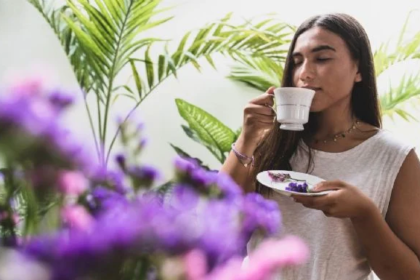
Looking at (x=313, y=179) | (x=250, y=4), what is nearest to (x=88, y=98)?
(x=250, y=4)

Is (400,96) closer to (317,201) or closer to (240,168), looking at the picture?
(240,168)

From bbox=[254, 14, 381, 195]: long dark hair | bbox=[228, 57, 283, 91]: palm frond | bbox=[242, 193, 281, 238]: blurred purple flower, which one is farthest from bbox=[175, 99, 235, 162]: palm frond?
bbox=[242, 193, 281, 238]: blurred purple flower

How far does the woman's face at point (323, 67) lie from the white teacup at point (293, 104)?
4cm

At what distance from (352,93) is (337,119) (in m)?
0.07

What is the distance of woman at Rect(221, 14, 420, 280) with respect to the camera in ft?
2.92

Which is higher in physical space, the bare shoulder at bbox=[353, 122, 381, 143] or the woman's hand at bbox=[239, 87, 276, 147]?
the woman's hand at bbox=[239, 87, 276, 147]

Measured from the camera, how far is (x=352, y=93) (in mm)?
1071

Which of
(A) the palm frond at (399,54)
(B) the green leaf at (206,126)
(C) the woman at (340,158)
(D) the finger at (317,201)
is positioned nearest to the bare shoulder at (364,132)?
(C) the woman at (340,158)

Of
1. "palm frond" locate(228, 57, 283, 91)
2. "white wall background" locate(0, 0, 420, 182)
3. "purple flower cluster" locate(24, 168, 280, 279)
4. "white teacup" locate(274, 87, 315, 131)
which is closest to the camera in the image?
"purple flower cluster" locate(24, 168, 280, 279)

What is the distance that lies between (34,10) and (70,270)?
1.95m

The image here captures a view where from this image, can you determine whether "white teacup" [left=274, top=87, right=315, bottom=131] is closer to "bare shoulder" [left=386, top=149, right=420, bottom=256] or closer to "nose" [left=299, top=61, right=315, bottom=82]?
"nose" [left=299, top=61, right=315, bottom=82]

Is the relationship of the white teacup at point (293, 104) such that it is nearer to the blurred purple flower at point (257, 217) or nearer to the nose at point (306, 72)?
the nose at point (306, 72)

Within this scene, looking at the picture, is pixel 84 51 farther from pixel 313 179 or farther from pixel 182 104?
pixel 313 179

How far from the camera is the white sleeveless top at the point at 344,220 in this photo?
93 centimetres
